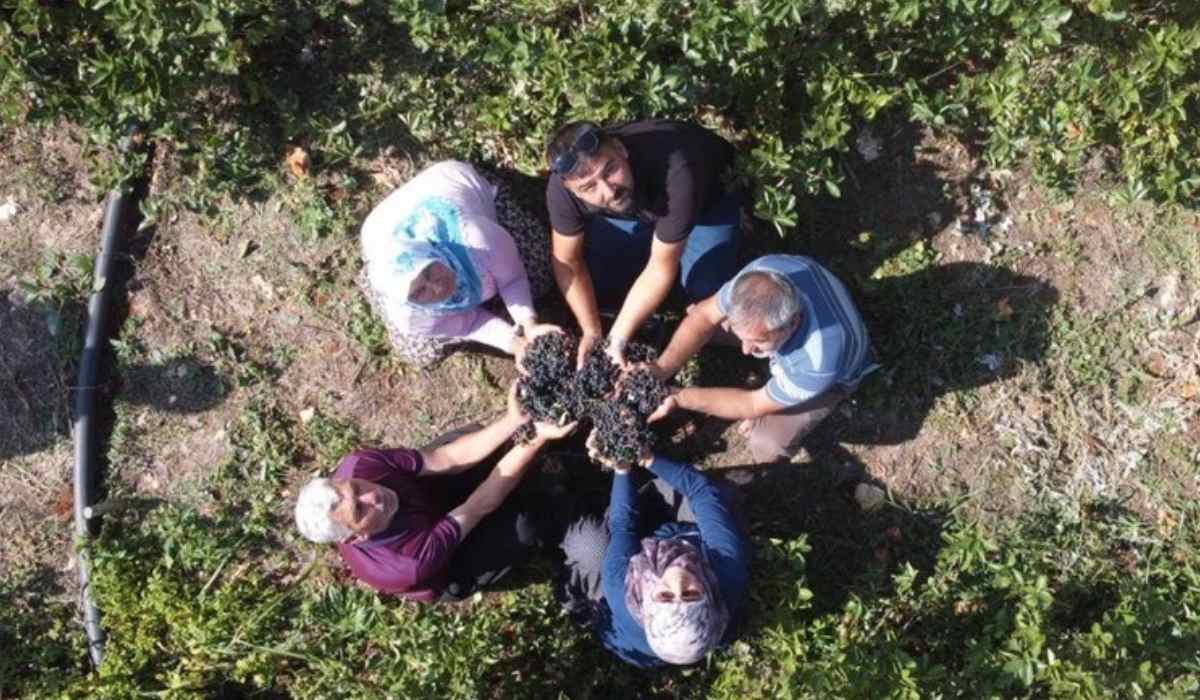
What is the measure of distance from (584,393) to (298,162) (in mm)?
2144

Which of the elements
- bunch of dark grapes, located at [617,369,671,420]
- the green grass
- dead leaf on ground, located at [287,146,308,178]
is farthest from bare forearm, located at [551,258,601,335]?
dead leaf on ground, located at [287,146,308,178]

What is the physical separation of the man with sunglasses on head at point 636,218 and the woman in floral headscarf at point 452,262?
23 cm

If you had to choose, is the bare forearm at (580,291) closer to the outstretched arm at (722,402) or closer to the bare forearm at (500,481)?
the outstretched arm at (722,402)

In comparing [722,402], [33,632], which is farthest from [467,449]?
[33,632]

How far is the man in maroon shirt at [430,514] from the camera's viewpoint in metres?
4.54

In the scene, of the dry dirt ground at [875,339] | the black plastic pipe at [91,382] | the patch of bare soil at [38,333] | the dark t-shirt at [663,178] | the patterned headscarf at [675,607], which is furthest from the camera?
the patch of bare soil at [38,333]

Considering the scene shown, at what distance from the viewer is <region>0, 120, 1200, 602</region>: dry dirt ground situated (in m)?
5.55

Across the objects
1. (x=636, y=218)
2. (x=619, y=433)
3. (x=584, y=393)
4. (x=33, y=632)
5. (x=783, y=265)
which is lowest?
(x=33, y=632)

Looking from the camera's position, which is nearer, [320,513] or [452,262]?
[320,513]

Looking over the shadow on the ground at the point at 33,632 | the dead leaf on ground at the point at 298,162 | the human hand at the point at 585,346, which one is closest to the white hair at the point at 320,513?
the human hand at the point at 585,346

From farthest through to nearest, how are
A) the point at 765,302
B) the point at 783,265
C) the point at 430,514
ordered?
the point at 430,514
the point at 783,265
the point at 765,302

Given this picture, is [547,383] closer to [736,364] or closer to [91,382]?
[736,364]

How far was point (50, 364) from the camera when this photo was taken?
5.82 m

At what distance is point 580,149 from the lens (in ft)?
14.2
